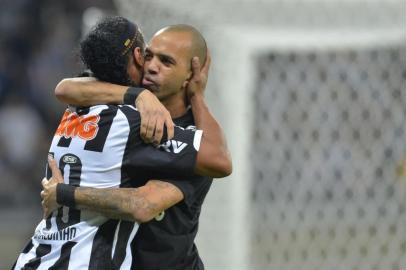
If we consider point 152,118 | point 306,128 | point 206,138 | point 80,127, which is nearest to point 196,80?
point 206,138

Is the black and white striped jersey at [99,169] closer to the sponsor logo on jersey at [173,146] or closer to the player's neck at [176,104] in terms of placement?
the sponsor logo on jersey at [173,146]

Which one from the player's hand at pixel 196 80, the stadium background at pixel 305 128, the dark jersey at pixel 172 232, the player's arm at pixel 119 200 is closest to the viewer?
the player's arm at pixel 119 200

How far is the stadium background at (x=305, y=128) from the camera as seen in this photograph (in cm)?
570

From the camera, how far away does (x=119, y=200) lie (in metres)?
3.55

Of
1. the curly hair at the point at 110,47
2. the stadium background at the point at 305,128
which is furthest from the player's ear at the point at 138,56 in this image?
the stadium background at the point at 305,128

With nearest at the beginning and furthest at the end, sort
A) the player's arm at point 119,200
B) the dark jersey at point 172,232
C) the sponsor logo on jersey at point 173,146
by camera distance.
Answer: the player's arm at point 119,200, the sponsor logo on jersey at point 173,146, the dark jersey at point 172,232

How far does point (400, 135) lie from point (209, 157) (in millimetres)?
2453

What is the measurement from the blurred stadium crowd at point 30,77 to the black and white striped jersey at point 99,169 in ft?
23.6

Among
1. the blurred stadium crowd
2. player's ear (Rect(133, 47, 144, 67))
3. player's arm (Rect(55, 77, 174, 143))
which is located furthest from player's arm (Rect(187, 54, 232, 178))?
the blurred stadium crowd

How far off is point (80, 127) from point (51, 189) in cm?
25

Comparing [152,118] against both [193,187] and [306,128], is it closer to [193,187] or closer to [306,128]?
[193,187]

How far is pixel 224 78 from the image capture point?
5.74 m

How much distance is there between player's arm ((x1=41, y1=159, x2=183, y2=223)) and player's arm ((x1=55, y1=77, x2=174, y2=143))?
20 cm

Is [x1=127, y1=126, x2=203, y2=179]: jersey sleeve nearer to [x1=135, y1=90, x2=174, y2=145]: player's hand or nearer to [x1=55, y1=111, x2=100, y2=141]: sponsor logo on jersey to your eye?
[x1=135, y1=90, x2=174, y2=145]: player's hand
